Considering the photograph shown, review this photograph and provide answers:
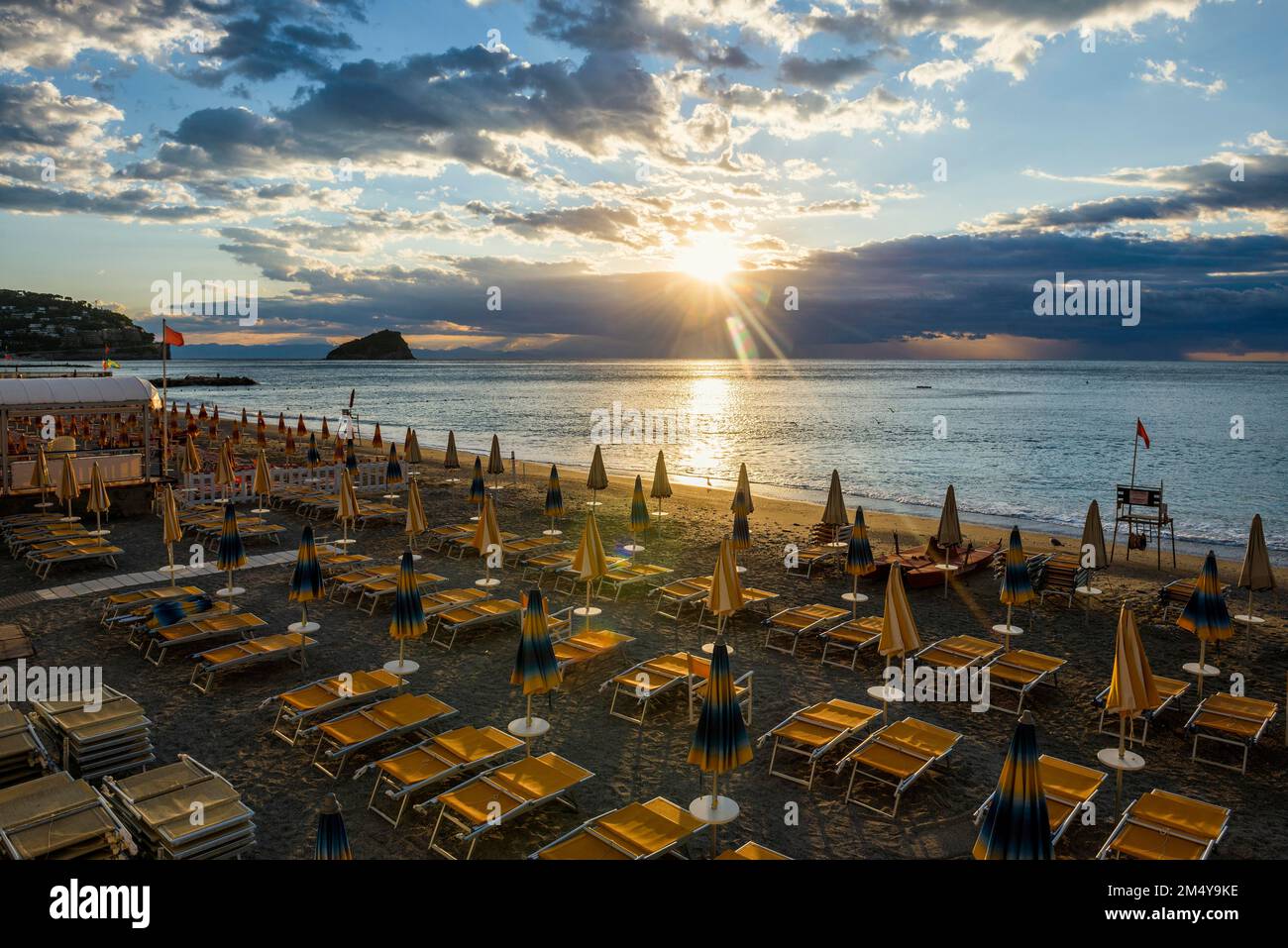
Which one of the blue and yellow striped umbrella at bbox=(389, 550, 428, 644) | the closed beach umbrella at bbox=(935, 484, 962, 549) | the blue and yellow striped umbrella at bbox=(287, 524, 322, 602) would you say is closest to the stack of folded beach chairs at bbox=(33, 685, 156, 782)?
the blue and yellow striped umbrella at bbox=(287, 524, 322, 602)

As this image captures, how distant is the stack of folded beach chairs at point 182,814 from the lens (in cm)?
676

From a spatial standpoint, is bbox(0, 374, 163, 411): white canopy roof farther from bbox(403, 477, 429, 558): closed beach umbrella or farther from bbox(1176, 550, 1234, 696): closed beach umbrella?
bbox(1176, 550, 1234, 696): closed beach umbrella

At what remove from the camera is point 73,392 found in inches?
866

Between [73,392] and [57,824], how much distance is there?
20.0 meters

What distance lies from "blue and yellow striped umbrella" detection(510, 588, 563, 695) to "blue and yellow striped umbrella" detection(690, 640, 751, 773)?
2229 mm

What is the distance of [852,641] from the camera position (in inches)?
497

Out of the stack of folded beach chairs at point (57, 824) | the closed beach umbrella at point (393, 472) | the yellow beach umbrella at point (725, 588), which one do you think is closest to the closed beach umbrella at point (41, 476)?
the closed beach umbrella at point (393, 472)

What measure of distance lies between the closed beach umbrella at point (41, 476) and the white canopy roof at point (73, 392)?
174 centimetres

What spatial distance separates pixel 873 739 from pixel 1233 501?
120 ft

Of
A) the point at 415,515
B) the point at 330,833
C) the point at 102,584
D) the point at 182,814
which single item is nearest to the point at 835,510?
the point at 415,515

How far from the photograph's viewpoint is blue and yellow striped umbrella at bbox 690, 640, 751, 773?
6.72 m
